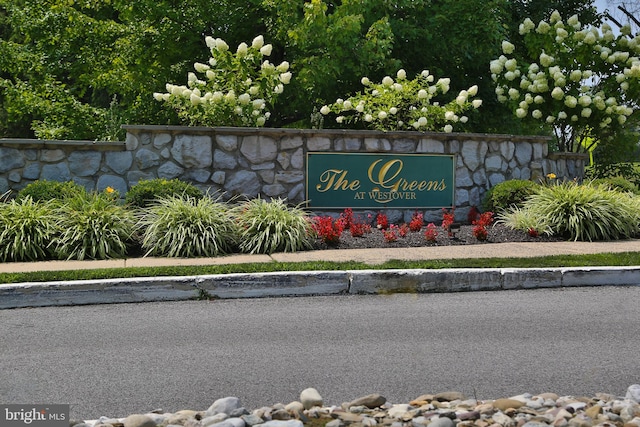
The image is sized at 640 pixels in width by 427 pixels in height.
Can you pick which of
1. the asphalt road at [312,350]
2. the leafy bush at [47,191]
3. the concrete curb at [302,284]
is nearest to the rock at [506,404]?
the asphalt road at [312,350]

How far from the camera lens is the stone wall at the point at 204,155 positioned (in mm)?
10812

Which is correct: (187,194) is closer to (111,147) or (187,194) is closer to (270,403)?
(111,147)

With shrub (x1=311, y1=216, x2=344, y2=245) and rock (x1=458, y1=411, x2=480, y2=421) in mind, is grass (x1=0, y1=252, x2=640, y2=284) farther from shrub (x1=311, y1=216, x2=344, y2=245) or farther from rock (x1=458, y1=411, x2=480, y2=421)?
rock (x1=458, y1=411, x2=480, y2=421)

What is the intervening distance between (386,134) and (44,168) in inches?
209

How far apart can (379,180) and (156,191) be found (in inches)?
145

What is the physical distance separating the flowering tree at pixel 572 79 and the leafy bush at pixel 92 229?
9671 millimetres

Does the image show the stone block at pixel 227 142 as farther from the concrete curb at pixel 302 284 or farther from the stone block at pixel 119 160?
the concrete curb at pixel 302 284

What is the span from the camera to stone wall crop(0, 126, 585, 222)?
10812mm

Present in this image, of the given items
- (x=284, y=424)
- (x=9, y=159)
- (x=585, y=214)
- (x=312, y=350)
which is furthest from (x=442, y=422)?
(x=9, y=159)

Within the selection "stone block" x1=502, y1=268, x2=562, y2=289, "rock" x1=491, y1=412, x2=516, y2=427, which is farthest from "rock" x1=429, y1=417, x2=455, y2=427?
"stone block" x1=502, y1=268, x2=562, y2=289

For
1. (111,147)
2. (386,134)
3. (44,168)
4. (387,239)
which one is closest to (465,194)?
(386,134)

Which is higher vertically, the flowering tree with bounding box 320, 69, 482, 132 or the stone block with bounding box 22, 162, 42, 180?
the flowering tree with bounding box 320, 69, 482, 132

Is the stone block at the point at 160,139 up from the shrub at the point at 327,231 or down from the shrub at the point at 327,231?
up

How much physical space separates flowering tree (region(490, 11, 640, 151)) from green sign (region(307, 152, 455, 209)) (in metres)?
4.40
